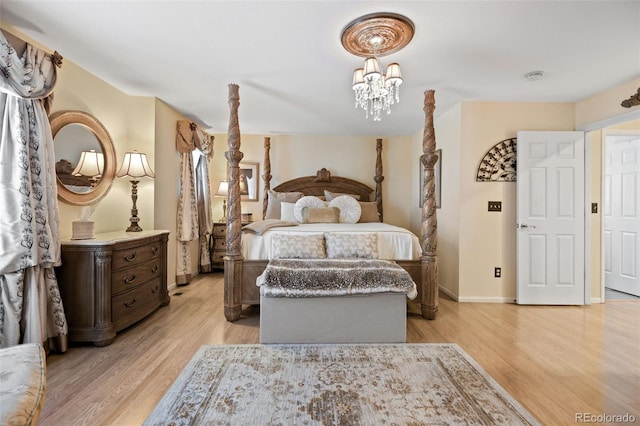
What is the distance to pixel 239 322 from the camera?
2.92m

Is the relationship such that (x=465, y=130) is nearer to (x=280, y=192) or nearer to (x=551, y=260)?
(x=551, y=260)

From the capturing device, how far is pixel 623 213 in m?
4.17

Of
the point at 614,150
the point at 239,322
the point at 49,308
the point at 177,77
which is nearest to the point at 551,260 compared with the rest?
the point at 614,150

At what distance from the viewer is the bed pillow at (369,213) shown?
4.71 meters

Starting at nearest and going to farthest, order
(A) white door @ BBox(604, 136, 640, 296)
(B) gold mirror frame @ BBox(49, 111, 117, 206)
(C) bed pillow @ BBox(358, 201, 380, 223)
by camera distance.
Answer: (B) gold mirror frame @ BBox(49, 111, 117, 206), (A) white door @ BBox(604, 136, 640, 296), (C) bed pillow @ BBox(358, 201, 380, 223)

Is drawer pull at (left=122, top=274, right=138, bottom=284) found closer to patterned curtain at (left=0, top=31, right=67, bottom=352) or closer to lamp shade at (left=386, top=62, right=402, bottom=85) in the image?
patterned curtain at (left=0, top=31, right=67, bottom=352)

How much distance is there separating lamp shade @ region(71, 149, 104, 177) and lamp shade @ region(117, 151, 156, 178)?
19 cm

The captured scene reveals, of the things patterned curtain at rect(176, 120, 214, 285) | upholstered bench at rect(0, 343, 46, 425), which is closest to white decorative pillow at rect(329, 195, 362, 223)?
patterned curtain at rect(176, 120, 214, 285)

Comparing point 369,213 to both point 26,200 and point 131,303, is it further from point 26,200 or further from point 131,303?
point 26,200

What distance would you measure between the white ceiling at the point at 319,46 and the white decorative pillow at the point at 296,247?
159cm

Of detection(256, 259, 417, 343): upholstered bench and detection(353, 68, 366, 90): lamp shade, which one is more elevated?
detection(353, 68, 366, 90): lamp shade

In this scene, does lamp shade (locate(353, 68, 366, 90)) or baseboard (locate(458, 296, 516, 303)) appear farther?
baseboard (locate(458, 296, 516, 303))

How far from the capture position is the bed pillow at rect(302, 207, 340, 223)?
427cm

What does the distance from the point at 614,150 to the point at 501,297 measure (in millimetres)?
2855
